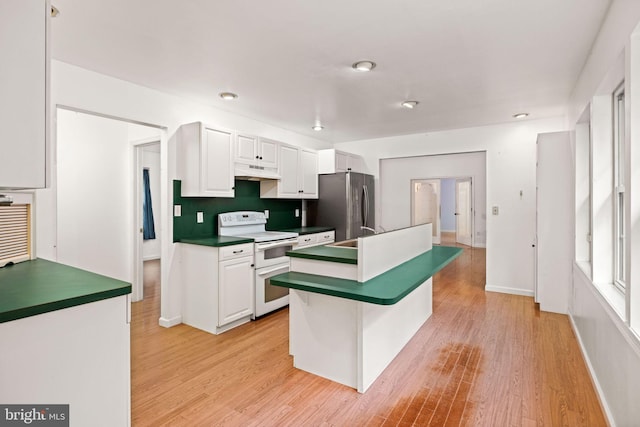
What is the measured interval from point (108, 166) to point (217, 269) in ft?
6.46

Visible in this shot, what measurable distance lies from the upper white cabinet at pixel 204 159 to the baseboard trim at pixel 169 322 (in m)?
1.32

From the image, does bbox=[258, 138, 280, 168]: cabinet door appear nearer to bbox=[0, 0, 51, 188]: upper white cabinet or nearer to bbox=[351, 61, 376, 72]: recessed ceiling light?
bbox=[351, 61, 376, 72]: recessed ceiling light

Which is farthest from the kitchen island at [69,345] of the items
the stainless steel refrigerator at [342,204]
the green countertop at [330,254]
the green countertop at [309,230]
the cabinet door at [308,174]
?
the stainless steel refrigerator at [342,204]

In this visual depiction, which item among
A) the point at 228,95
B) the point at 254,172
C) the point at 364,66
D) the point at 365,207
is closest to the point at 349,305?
the point at 364,66

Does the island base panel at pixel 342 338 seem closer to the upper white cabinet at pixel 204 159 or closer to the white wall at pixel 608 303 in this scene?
the white wall at pixel 608 303

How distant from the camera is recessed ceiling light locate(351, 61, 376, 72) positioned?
266 centimetres

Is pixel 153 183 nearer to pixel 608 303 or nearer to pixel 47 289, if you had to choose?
pixel 47 289

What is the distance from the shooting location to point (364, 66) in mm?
2705

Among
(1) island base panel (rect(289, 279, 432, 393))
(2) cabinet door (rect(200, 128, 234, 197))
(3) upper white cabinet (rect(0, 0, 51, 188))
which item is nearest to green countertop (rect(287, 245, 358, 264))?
(1) island base panel (rect(289, 279, 432, 393))

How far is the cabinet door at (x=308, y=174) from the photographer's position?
4.77 metres

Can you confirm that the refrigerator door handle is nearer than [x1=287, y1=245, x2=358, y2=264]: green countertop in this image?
No

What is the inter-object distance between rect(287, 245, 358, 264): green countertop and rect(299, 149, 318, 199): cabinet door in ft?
7.23

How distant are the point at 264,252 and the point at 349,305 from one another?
5.43ft

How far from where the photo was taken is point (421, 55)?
99.9 inches
